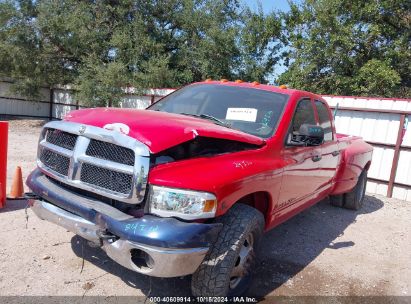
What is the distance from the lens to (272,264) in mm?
4441

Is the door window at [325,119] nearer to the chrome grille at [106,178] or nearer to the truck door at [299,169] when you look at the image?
the truck door at [299,169]

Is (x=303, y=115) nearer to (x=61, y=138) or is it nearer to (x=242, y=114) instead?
(x=242, y=114)

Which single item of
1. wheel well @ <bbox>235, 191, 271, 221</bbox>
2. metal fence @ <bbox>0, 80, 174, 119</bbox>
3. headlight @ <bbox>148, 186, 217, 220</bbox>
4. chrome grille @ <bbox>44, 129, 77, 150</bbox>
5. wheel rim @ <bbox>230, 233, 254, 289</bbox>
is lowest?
metal fence @ <bbox>0, 80, 174, 119</bbox>

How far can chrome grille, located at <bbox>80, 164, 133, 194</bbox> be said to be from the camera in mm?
2902

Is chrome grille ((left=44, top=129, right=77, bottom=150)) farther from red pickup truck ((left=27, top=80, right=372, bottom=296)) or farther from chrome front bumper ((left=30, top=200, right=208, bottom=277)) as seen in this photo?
chrome front bumper ((left=30, top=200, right=208, bottom=277))

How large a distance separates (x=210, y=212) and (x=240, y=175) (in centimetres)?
48

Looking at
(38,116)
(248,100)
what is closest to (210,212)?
(248,100)

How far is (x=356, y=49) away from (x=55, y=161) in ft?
52.6

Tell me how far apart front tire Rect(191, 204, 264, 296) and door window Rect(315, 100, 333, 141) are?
238 cm

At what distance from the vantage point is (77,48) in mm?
20125

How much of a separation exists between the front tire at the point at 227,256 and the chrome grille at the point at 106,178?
78 cm

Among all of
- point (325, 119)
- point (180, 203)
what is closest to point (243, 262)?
point (180, 203)

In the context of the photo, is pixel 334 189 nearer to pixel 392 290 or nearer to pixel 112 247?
pixel 392 290

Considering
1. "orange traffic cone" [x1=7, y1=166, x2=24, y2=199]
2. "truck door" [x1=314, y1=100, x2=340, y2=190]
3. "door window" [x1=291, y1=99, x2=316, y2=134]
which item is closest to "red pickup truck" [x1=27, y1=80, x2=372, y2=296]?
"door window" [x1=291, y1=99, x2=316, y2=134]
